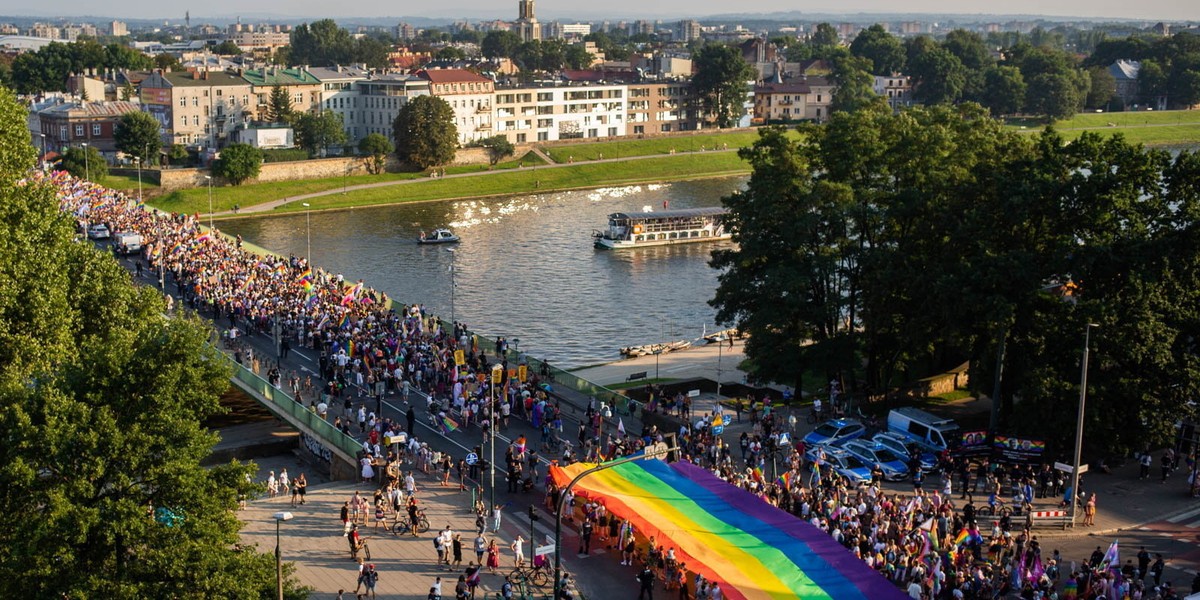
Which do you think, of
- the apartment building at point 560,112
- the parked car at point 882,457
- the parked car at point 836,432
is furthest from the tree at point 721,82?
the parked car at point 882,457

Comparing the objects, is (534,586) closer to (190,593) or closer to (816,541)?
(816,541)

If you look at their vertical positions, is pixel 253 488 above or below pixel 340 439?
above

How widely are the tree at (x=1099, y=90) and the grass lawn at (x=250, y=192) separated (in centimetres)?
8144

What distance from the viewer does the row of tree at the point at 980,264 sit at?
30.1 m

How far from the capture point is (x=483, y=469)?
28.9m

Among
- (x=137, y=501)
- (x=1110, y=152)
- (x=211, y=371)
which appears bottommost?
(x=137, y=501)

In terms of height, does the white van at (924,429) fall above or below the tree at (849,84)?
below

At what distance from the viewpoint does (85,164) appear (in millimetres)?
86625

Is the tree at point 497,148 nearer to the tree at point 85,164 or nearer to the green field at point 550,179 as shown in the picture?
the green field at point 550,179

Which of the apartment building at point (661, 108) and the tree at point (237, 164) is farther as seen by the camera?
the apartment building at point (661, 108)

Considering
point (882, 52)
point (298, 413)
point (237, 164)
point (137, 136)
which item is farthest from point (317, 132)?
point (882, 52)

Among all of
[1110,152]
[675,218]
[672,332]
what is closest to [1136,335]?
[1110,152]

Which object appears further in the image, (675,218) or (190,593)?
(675,218)

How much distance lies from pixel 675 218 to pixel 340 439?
166ft
